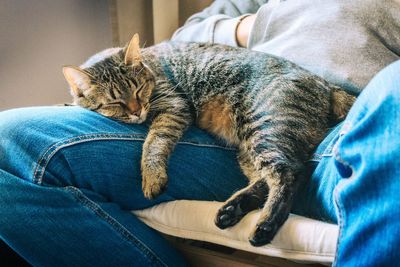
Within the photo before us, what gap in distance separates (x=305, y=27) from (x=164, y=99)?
1.53 ft

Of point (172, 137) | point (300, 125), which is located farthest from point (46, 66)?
point (300, 125)

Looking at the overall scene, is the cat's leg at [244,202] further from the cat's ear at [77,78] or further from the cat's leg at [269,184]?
the cat's ear at [77,78]

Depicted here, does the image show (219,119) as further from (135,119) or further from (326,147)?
(326,147)

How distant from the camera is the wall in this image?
163 centimetres

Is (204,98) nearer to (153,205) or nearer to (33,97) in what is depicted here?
(153,205)

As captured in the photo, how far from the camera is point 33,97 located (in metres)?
1.78

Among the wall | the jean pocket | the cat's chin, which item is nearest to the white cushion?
the jean pocket

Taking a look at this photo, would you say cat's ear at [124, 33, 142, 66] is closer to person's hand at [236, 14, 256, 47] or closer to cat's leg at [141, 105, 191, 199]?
cat's leg at [141, 105, 191, 199]

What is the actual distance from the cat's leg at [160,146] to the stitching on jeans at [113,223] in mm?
95

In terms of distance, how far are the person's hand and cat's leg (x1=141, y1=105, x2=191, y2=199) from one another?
41 centimetres

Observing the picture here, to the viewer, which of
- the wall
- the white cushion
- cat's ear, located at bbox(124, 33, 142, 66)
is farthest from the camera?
the wall

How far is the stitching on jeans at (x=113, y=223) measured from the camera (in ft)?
3.05

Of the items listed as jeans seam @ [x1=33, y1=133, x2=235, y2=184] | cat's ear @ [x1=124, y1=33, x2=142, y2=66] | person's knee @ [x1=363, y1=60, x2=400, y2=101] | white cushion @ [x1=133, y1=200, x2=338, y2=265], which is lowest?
white cushion @ [x1=133, y1=200, x2=338, y2=265]

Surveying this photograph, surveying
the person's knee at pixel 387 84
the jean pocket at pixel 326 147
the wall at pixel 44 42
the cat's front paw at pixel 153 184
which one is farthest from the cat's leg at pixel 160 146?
the wall at pixel 44 42
